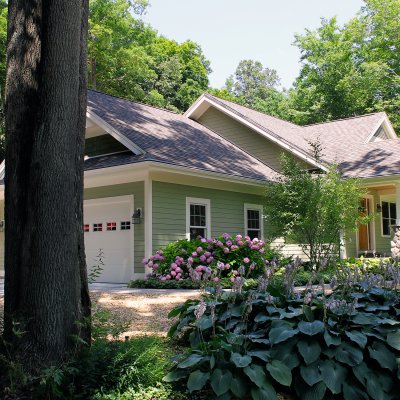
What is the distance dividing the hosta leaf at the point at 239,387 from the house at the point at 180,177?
8.13 m

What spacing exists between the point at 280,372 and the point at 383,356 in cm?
82

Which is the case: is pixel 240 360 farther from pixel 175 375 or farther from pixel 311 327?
pixel 311 327

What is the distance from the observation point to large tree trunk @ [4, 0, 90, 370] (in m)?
3.67

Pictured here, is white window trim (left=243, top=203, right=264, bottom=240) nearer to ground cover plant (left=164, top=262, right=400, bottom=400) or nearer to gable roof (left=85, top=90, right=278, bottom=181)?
gable roof (left=85, top=90, right=278, bottom=181)

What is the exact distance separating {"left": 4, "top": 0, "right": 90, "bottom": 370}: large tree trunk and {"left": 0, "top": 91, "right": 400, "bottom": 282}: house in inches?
287

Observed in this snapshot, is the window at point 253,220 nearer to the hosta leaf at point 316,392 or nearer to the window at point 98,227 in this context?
the window at point 98,227

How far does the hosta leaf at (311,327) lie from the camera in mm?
3556

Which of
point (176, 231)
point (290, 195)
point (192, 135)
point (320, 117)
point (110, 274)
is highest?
point (320, 117)

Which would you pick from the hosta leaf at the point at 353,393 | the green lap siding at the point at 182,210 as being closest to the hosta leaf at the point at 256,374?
the hosta leaf at the point at 353,393

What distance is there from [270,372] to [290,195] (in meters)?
10.4

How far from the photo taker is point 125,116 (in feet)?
49.5

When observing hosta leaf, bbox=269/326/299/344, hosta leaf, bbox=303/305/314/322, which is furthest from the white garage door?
hosta leaf, bbox=269/326/299/344

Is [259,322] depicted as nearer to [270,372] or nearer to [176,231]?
[270,372]

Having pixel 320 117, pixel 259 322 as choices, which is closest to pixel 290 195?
pixel 259 322
